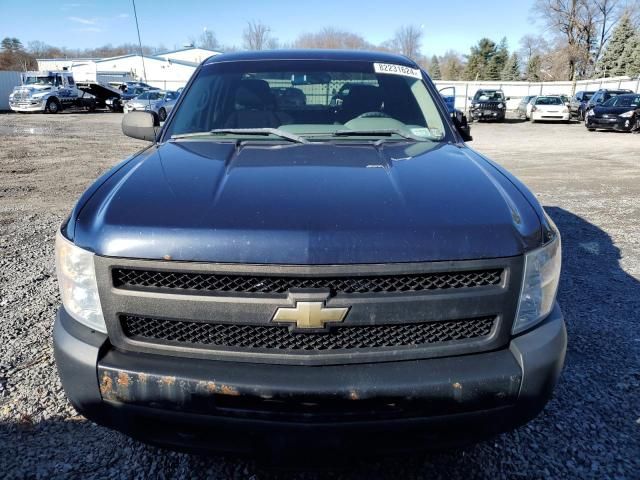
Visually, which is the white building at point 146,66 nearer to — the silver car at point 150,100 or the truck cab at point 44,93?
the truck cab at point 44,93

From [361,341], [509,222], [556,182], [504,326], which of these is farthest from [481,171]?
[556,182]

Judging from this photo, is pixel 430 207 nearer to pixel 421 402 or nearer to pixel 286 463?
pixel 421 402

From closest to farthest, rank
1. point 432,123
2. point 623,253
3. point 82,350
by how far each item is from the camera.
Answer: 1. point 82,350
2. point 432,123
3. point 623,253

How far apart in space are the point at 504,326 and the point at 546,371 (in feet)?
0.71

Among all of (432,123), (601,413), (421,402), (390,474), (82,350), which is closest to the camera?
(421,402)

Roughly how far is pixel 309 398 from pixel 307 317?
0.26 m

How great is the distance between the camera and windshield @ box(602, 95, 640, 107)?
829 inches

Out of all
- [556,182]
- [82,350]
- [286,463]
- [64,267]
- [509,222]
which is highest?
[509,222]

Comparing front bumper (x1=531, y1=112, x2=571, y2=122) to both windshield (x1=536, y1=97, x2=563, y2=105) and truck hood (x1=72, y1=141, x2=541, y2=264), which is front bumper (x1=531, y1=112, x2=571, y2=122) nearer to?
windshield (x1=536, y1=97, x2=563, y2=105)

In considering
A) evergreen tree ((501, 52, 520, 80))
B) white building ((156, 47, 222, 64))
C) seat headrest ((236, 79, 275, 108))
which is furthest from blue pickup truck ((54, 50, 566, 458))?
evergreen tree ((501, 52, 520, 80))

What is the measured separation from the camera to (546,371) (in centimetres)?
176

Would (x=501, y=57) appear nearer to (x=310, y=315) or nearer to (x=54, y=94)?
(x=54, y=94)

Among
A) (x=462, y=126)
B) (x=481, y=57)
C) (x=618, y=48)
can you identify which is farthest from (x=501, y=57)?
(x=462, y=126)

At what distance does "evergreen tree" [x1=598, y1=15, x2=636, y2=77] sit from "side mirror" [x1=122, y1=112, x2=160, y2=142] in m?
67.7
